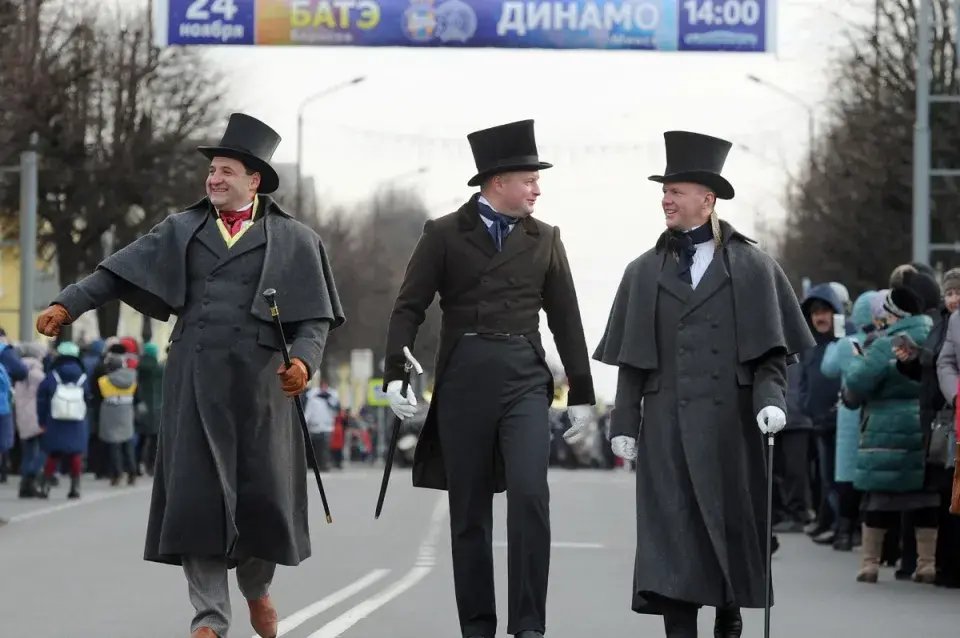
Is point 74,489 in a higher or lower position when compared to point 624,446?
lower

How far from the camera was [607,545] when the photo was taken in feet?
64.8

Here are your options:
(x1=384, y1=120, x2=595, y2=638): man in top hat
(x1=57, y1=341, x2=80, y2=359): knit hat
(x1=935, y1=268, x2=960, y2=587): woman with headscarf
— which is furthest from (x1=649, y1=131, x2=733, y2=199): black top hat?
(x1=57, y1=341, x2=80, y2=359): knit hat

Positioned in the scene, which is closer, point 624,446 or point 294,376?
point 294,376

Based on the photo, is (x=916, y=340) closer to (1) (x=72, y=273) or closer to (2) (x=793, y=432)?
(2) (x=793, y=432)

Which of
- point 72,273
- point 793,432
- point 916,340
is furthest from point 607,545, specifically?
point 72,273

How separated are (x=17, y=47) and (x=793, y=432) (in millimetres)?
13449

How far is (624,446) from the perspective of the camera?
10.3 metres

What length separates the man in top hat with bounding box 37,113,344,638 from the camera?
Answer: 10.2 meters

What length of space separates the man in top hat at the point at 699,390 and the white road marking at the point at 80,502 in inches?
499

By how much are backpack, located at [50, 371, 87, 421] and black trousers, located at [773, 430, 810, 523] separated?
26.0ft

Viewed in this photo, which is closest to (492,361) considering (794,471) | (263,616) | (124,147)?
(263,616)

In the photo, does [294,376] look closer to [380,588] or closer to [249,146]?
[249,146]

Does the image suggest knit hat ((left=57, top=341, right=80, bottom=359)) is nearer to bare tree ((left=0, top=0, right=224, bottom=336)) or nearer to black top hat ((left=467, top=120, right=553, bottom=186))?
black top hat ((left=467, top=120, right=553, bottom=186))

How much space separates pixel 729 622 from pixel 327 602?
4.00 meters
